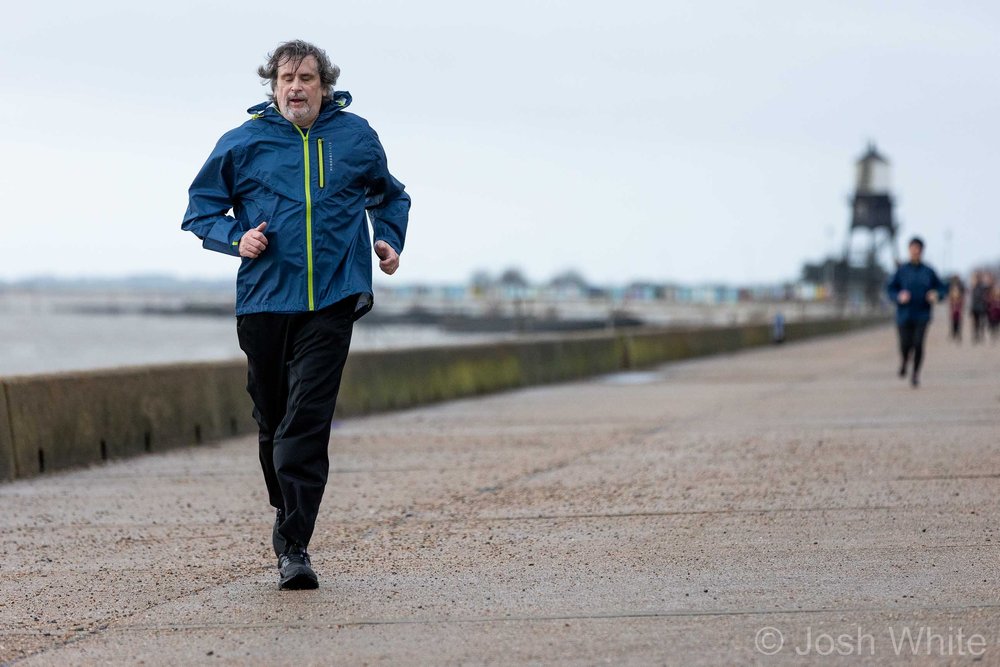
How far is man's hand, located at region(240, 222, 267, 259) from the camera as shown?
5.70 metres

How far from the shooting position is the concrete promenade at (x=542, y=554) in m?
4.83

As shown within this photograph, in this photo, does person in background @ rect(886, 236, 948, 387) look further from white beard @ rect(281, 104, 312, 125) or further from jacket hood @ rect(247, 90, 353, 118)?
white beard @ rect(281, 104, 312, 125)

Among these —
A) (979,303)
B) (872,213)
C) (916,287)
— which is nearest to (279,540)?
(916,287)

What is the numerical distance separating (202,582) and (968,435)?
735cm

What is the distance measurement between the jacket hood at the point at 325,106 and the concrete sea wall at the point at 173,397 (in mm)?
5147

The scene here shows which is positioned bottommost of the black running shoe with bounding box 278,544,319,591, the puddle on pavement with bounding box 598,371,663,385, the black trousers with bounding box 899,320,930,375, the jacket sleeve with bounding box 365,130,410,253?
the puddle on pavement with bounding box 598,371,663,385

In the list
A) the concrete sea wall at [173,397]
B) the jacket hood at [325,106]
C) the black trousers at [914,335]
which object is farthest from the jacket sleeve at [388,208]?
the black trousers at [914,335]

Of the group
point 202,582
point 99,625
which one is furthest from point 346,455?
point 99,625

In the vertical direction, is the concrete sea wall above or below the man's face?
below

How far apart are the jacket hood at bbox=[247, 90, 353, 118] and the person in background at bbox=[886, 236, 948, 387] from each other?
13.7 metres

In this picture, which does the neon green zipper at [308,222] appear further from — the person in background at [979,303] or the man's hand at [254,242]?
the person in background at [979,303]

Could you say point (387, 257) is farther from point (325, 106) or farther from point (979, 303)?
point (979, 303)

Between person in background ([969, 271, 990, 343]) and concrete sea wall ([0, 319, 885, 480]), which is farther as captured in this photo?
person in background ([969, 271, 990, 343])

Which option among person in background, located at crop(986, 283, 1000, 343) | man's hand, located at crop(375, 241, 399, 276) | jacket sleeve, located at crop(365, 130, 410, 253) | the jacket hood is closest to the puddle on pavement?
jacket sleeve, located at crop(365, 130, 410, 253)
